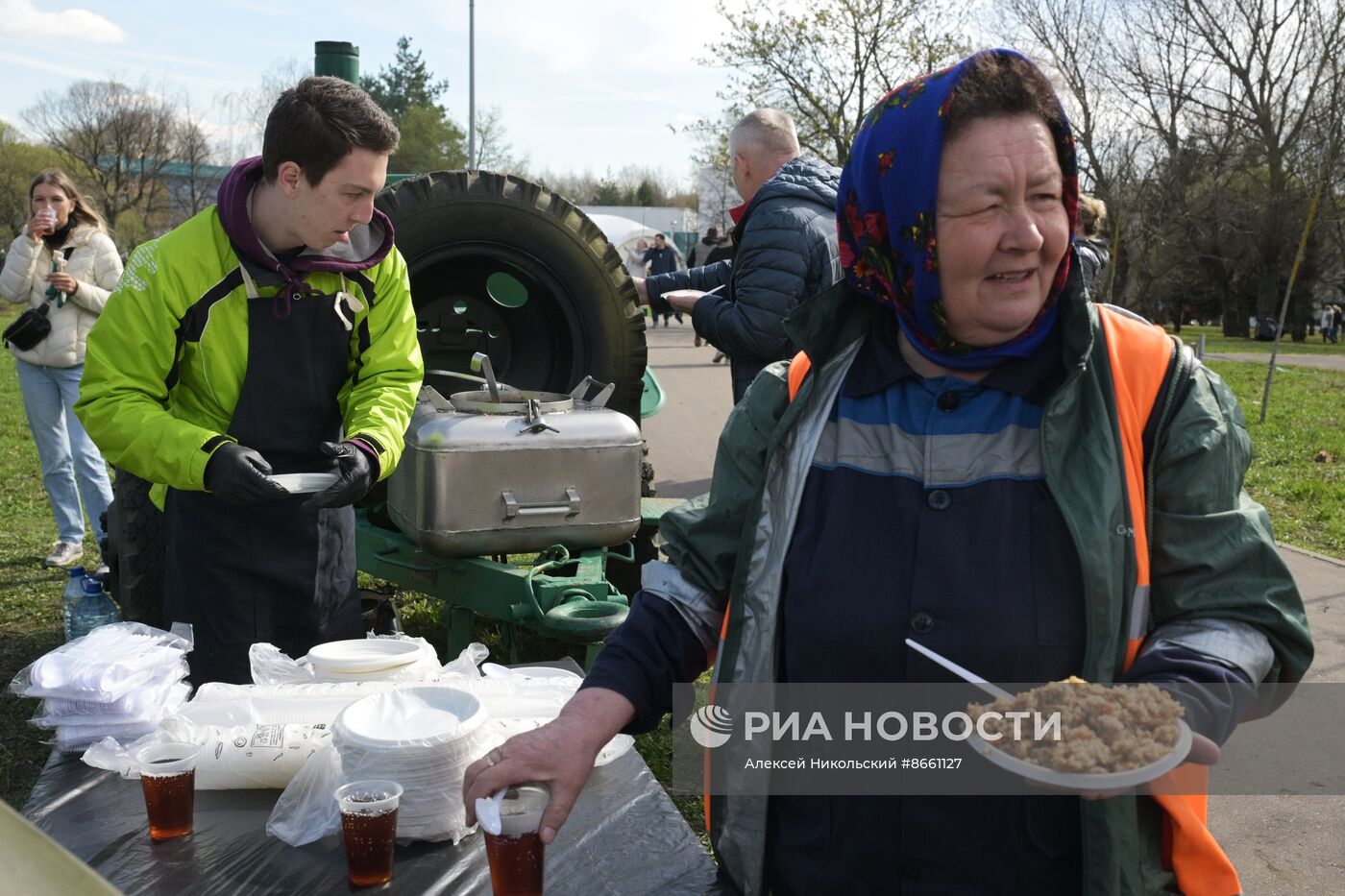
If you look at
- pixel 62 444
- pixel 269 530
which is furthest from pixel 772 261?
pixel 62 444

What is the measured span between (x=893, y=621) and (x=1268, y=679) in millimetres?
470

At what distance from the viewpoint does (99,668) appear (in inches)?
89.6

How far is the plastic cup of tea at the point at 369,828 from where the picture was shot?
1856mm

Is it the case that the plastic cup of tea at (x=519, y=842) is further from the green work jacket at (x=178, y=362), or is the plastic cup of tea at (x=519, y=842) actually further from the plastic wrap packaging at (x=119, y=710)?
the green work jacket at (x=178, y=362)

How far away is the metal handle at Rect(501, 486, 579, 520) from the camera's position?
393 cm

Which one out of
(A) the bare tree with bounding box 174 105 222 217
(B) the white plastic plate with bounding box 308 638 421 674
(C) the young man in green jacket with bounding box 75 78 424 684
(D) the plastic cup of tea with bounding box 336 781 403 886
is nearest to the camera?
(D) the plastic cup of tea with bounding box 336 781 403 886

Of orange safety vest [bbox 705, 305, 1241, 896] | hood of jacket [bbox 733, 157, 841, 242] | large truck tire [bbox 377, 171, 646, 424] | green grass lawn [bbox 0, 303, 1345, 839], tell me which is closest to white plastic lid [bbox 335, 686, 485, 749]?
orange safety vest [bbox 705, 305, 1241, 896]

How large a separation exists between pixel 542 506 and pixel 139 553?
1.42 m

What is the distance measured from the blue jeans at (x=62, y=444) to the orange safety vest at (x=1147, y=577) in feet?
20.4

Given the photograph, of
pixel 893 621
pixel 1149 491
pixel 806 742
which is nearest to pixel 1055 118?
pixel 1149 491

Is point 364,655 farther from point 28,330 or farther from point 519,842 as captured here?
point 28,330

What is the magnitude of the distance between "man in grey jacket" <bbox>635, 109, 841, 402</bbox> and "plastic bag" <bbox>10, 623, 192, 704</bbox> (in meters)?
2.50

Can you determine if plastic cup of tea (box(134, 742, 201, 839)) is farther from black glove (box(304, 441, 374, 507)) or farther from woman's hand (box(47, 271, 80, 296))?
woman's hand (box(47, 271, 80, 296))

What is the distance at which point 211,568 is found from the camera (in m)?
3.14
